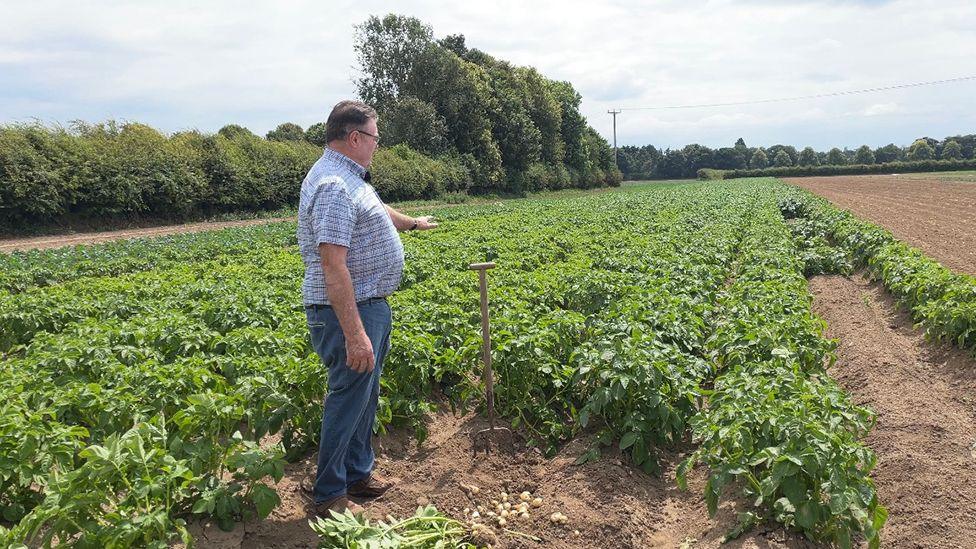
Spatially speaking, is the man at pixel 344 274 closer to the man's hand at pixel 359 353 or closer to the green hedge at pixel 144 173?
the man's hand at pixel 359 353

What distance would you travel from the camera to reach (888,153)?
381ft

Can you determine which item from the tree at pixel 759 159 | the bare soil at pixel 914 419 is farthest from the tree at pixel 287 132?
the tree at pixel 759 159

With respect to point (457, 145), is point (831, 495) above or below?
below

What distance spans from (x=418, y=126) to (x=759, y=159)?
307ft

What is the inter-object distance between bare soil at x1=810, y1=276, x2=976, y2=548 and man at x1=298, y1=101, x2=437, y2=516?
336cm

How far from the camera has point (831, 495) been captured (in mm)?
3268

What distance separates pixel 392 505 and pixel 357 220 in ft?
6.69

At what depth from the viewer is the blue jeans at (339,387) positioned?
12.3 feet

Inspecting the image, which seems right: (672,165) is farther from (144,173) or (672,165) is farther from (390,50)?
(144,173)

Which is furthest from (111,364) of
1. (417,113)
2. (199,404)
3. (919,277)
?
(417,113)

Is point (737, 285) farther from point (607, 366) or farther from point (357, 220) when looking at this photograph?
point (357, 220)

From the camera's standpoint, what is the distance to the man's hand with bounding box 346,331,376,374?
354 centimetres

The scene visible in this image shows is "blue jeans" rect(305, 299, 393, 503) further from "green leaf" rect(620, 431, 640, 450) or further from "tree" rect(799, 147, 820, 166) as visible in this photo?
"tree" rect(799, 147, 820, 166)

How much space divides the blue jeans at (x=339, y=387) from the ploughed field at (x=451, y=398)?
0.34 meters
